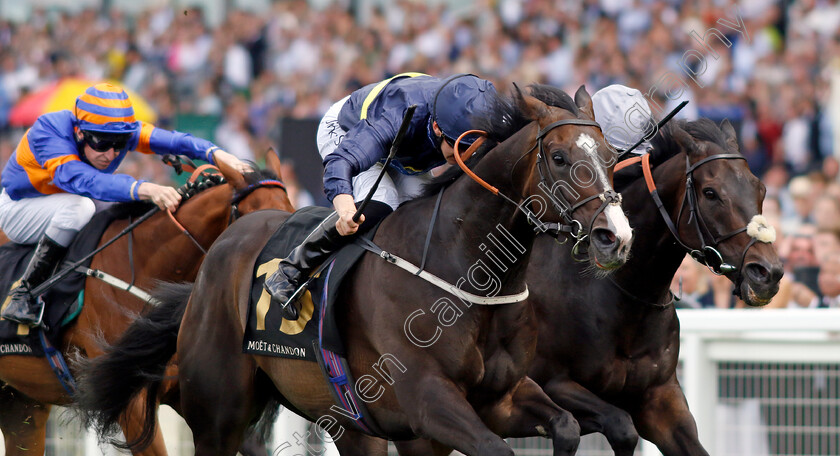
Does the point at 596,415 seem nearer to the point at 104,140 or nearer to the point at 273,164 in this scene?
the point at 273,164

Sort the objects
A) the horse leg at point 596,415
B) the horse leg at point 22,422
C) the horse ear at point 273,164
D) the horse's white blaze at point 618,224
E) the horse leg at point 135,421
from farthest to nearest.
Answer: the horse leg at point 22,422
the horse ear at point 273,164
the horse leg at point 135,421
the horse leg at point 596,415
the horse's white blaze at point 618,224

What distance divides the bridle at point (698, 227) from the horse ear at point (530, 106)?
0.83 m

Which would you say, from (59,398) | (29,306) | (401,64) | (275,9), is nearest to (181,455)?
(59,398)

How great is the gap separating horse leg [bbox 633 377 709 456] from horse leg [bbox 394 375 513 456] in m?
1.00

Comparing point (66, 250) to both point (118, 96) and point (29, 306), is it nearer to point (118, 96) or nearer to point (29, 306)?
point (29, 306)

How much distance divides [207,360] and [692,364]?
2.38m

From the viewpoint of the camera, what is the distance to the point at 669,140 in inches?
179

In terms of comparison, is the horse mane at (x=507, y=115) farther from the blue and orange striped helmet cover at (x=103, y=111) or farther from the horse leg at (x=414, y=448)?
the blue and orange striped helmet cover at (x=103, y=111)

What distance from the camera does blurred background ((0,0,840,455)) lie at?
547 cm

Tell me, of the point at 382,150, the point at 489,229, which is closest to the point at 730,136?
the point at 489,229

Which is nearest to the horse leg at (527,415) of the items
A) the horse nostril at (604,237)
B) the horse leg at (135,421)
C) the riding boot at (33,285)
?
the horse nostril at (604,237)

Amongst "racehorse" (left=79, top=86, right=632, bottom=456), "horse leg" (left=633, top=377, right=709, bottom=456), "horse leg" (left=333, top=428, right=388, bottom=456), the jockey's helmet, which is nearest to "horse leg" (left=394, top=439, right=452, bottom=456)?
"horse leg" (left=333, top=428, right=388, bottom=456)

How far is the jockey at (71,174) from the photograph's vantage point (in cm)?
A: 538

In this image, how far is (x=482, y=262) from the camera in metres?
3.91
